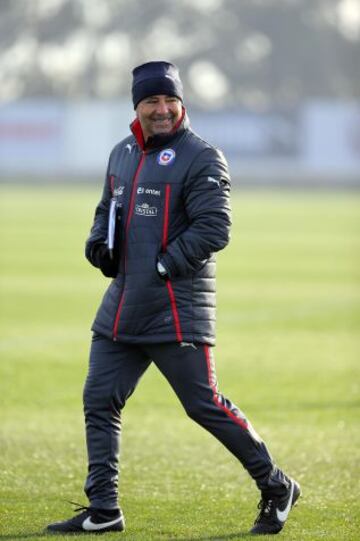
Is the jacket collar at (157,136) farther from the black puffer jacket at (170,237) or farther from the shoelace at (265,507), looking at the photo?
the shoelace at (265,507)

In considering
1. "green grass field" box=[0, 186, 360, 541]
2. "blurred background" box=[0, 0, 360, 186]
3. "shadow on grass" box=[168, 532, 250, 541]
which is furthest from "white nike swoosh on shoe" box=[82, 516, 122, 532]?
"blurred background" box=[0, 0, 360, 186]

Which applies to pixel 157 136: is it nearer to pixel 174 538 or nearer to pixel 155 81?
pixel 155 81

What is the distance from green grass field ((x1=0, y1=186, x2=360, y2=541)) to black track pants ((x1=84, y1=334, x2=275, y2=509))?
308 mm

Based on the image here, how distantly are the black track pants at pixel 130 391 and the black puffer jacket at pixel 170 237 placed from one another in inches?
3.8

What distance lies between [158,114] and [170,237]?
566mm

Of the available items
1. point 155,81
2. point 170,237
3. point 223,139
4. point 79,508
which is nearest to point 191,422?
point 79,508

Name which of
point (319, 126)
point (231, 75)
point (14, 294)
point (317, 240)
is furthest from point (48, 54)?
point (14, 294)

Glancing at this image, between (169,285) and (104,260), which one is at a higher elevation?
(104,260)

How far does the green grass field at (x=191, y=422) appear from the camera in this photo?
7.02 metres

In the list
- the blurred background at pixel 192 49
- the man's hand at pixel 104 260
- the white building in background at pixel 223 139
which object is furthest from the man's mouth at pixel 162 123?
the blurred background at pixel 192 49

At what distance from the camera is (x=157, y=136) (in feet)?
21.1

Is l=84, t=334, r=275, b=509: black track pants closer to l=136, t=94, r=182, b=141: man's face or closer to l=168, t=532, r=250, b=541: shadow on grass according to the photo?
l=168, t=532, r=250, b=541: shadow on grass

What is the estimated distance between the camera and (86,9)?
83688 millimetres

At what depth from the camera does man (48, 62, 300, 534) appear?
634cm
